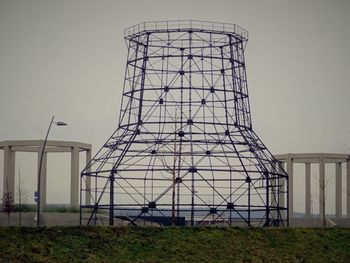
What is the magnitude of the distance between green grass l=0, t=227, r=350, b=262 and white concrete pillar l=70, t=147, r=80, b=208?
37.8 m

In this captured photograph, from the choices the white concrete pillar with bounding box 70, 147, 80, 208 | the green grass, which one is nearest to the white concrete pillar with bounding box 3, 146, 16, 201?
the white concrete pillar with bounding box 70, 147, 80, 208

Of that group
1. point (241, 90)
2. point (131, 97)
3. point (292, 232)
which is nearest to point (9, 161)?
point (131, 97)

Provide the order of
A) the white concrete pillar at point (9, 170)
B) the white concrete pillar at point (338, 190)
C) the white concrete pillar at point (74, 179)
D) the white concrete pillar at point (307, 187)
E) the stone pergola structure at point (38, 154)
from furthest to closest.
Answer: the white concrete pillar at point (307, 187), the white concrete pillar at point (338, 190), the white concrete pillar at point (74, 179), the white concrete pillar at point (9, 170), the stone pergola structure at point (38, 154)

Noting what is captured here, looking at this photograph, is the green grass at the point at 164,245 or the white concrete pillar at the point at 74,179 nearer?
the green grass at the point at 164,245


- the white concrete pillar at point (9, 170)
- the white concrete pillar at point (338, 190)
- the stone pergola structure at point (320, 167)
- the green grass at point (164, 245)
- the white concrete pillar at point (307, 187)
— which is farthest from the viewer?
the white concrete pillar at point (307, 187)

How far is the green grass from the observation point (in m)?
40.1

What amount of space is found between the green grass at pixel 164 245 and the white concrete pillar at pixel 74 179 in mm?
37830

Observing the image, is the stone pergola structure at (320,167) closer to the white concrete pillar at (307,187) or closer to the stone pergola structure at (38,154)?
the white concrete pillar at (307,187)

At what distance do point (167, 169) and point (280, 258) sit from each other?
16.4 metres

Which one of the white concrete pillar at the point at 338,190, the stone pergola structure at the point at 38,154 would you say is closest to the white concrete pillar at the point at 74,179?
the stone pergola structure at the point at 38,154

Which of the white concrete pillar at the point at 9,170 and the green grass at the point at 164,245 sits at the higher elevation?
the white concrete pillar at the point at 9,170

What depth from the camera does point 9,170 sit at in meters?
83.4

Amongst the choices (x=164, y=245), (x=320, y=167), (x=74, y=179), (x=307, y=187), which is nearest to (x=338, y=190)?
(x=307, y=187)

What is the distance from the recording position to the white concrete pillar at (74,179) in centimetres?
8262
